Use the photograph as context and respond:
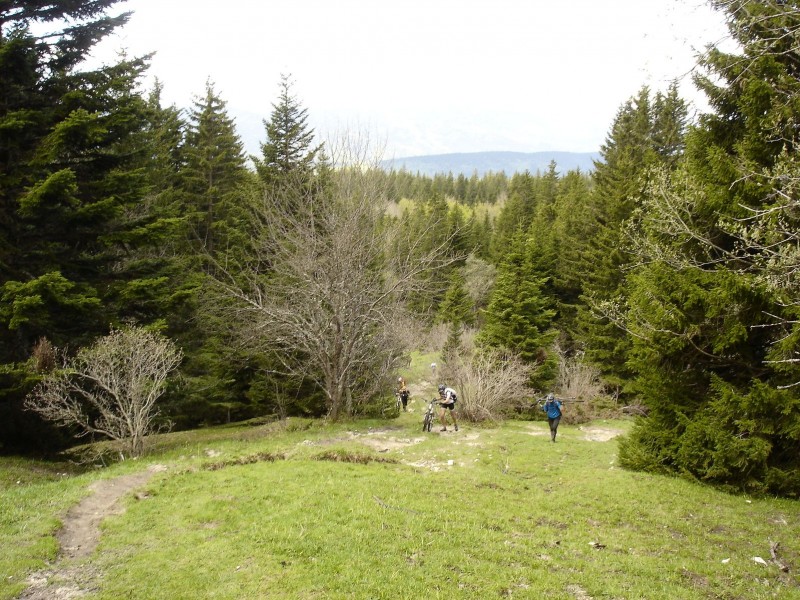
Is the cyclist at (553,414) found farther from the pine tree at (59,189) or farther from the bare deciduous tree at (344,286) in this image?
the pine tree at (59,189)

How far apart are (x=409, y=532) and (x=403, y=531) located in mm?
108

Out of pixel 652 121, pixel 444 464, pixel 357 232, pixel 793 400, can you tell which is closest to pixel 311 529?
pixel 444 464

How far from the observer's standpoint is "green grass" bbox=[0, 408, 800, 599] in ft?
22.1

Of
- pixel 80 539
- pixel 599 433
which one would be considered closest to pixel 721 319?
pixel 599 433

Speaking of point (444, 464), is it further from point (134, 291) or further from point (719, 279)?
point (134, 291)

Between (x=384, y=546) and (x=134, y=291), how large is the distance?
45.1ft

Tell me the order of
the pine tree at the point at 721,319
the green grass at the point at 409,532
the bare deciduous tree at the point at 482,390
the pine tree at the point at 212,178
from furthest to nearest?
the pine tree at the point at 212,178
the bare deciduous tree at the point at 482,390
the pine tree at the point at 721,319
the green grass at the point at 409,532

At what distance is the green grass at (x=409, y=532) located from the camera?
22.1ft

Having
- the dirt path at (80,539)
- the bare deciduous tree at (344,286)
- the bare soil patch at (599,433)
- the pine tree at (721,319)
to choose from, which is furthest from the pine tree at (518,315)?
the dirt path at (80,539)

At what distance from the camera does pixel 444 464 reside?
1330 cm

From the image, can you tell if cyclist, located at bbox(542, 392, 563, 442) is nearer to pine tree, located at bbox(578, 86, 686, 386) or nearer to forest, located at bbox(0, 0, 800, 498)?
forest, located at bbox(0, 0, 800, 498)

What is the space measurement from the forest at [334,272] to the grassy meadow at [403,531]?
214cm

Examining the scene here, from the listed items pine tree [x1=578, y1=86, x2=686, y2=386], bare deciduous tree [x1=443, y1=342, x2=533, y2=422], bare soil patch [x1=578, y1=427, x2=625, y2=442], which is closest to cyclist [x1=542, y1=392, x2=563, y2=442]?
bare soil patch [x1=578, y1=427, x2=625, y2=442]

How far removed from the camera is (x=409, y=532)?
8211mm
